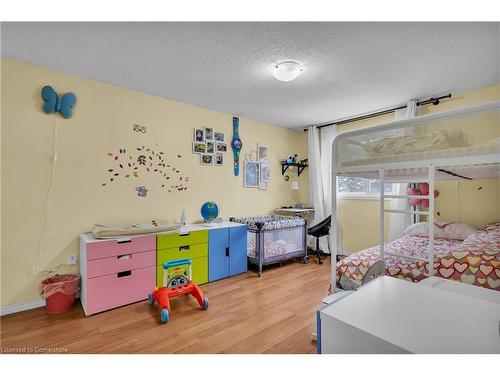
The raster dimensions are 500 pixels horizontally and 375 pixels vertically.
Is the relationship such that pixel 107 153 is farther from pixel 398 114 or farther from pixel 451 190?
pixel 451 190

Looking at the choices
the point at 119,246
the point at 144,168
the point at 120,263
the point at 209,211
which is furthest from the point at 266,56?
the point at 120,263

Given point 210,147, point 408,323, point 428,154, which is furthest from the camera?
point 210,147

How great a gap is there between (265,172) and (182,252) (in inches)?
77.3

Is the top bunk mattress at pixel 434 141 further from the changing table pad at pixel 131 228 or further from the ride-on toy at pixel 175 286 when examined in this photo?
the changing table pad at pixel 131 228

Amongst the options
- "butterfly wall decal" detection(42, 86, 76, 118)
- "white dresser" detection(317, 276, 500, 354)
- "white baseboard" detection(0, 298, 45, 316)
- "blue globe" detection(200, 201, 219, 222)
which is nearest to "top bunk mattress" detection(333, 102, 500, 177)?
"white dresser" detection(317, 276, 500, 354)

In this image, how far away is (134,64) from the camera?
2.19 m

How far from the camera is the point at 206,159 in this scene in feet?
11.0

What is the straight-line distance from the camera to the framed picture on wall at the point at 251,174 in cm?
380

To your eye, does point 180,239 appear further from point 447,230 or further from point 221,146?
point 447,230

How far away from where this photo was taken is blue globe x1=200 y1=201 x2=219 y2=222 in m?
3.14

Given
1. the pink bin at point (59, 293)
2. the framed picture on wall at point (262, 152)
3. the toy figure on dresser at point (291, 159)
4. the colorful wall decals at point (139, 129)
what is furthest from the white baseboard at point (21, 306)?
the toy figure on dresser at point (291, 159)

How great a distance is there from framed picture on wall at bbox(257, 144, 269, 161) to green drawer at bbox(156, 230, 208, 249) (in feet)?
5.45
